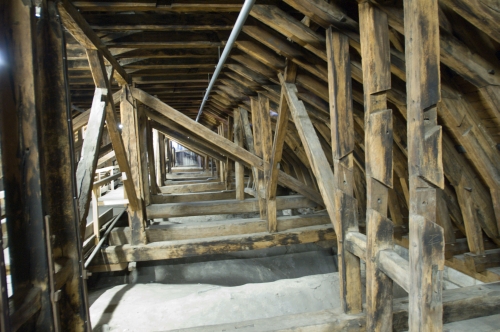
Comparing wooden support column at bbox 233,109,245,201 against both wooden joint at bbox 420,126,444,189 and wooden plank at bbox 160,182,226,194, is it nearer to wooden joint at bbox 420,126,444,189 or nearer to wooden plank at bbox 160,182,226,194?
wooden plank at bbox 160,182,226,194

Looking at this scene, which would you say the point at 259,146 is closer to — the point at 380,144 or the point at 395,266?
the point at 380,144

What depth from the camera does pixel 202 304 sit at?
3.40 m

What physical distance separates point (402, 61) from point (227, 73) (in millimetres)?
2801

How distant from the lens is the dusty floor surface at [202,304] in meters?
3.12

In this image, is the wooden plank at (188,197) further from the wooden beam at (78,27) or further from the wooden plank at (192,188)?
the wooden beam at (78,27)

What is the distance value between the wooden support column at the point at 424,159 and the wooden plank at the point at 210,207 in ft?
12.5

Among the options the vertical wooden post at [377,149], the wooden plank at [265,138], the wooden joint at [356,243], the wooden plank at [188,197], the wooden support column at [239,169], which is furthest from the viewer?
the wooden plank at [188,197]

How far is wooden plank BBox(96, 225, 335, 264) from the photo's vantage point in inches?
168

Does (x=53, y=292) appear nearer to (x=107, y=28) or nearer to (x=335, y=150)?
(x=335, y=150)

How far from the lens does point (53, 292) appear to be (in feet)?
5.36

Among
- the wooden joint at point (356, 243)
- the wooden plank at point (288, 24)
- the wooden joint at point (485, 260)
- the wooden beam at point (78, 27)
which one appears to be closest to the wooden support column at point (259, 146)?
the wooden plank at point (288, 24)

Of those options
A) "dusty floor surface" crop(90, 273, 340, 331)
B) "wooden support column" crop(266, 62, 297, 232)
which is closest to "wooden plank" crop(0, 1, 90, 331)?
"dusty floor surface" crop(90, 273, 340, 331)

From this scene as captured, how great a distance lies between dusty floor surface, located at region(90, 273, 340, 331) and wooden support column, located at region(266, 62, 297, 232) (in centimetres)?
100

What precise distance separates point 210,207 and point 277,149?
1.91 m
